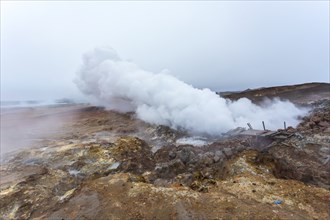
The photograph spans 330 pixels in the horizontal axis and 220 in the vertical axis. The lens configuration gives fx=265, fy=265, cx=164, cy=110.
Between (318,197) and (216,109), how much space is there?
8399 millimetres

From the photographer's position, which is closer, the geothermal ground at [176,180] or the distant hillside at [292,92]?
the geothermal ground at [176,180]

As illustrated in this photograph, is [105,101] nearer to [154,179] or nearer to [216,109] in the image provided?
[216,109]

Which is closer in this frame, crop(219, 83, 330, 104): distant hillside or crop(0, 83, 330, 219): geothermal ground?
crop(0, 83, 330, 219): geothermal ground

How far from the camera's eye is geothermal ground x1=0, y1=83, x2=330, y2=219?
20.3 feet

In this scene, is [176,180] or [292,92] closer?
[176,180]

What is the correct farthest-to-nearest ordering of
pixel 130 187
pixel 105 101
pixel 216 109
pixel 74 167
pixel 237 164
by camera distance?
pixel 105 101
pixel 216 109
pixel 74 167
pixel 237 164
pixel 130 187

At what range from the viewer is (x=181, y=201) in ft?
20.9

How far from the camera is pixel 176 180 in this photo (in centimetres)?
843

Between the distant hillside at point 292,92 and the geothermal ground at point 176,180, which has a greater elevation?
the distant hillside at point 292,92

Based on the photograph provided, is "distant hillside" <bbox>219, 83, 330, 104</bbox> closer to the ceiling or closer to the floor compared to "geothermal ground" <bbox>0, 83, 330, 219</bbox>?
closer to the ceiling

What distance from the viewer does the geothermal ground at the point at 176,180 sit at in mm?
6176

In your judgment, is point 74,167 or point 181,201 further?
point 74,167

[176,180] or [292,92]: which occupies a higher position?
[292,92]

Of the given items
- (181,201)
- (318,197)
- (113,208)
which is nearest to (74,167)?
(113,208)
